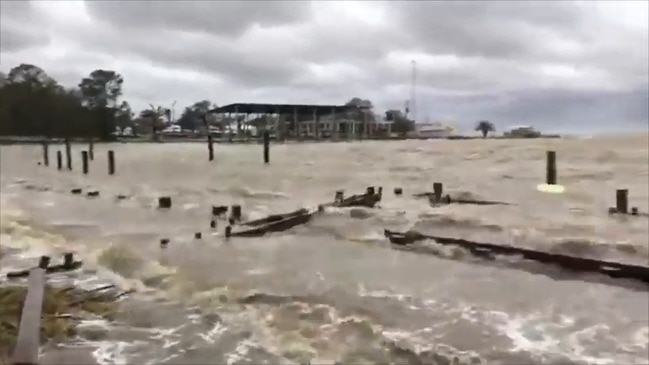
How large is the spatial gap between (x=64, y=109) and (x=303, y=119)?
55963mm

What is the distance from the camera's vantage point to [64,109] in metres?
107

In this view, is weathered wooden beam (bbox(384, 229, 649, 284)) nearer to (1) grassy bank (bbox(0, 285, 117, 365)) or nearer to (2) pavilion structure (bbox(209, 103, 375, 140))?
(1) grassy bank (bbox(0, 285, 117, 365))

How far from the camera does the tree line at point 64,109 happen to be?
102250 millimetres

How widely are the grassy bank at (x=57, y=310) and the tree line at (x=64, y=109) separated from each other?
73751 millimetres

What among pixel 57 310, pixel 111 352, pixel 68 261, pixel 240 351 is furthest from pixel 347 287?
pixel 68 261

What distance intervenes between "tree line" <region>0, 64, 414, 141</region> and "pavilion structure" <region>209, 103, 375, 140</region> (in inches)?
134

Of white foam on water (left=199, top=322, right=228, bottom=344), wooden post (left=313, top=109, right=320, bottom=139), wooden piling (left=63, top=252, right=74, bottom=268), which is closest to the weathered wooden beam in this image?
white foam on water (left=199, top=322, right=228, bottom=344)

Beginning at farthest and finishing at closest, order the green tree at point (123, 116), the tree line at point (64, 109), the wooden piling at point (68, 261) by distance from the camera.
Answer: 1. the green tree at point (123, 116)
2. the tree line at point (64, 109)
3. the wooden piling at point (68, 261)

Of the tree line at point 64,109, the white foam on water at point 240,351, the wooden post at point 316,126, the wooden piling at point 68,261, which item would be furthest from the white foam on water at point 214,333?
the wooden post at point 316,126

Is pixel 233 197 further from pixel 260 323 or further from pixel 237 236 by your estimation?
pixel 260 323

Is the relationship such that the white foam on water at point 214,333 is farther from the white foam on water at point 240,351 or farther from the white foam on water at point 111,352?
the white foam on water at point 111,352

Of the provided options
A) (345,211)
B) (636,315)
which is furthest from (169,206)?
(636,315)

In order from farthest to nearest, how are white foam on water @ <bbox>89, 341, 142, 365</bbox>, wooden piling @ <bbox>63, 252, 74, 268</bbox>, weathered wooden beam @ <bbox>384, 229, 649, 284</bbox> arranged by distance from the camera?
wooden piling @ <bbox>63, 252, 74, 268</bbox>
weathered wooden beam @ <bbox>384, 229, 649, 284</bbox>
white foam on water @ <bbox>89, 341, 142, 365</bbox>

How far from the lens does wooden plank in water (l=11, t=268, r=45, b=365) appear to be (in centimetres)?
293
